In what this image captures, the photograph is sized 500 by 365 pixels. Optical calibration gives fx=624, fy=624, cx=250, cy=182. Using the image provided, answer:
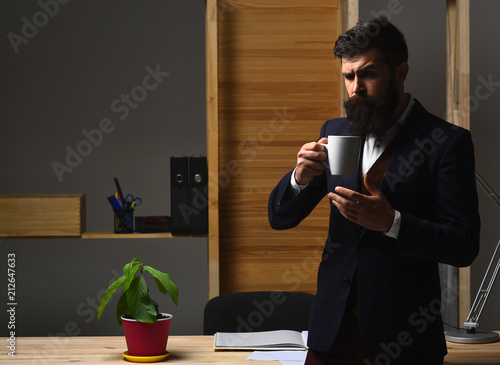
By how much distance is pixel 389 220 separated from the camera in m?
1.35

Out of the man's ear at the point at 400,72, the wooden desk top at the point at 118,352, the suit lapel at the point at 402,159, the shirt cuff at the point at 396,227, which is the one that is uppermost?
the man's ear at the point at 400,72

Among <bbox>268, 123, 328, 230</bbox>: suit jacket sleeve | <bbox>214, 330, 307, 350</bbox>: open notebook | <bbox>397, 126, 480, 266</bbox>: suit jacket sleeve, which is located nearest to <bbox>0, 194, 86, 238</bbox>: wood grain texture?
<bbox>214, 330, 307, 350</bbox>: open notebook

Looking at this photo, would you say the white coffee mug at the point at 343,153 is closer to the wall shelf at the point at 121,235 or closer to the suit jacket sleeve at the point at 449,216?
the suit jacket sleeve at the point at 449,216

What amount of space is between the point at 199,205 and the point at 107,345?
1.21 m

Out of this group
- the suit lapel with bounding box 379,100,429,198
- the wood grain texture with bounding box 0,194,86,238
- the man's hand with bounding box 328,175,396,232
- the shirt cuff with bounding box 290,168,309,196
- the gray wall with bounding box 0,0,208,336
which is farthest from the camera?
the gray wall with bounding box 0,0,208,336

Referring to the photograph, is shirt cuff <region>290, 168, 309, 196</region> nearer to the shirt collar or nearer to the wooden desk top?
the shirt collar

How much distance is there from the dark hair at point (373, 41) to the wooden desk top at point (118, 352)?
0.90 metres

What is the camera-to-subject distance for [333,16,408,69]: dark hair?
4.92 feet

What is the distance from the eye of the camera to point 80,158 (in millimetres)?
4250

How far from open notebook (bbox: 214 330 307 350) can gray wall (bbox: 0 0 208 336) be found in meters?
2.30

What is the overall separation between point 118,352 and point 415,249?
1000 mm

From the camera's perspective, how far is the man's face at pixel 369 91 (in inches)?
58.5

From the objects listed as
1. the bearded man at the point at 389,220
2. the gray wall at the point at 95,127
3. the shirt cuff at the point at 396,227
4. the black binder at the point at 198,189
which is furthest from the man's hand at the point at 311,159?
the gray wall at the point at 95,127

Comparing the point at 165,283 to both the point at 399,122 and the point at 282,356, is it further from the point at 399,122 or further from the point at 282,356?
the point at 399,122
